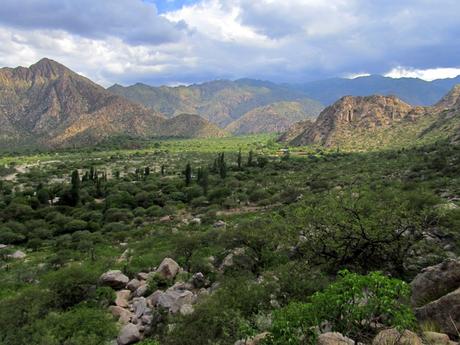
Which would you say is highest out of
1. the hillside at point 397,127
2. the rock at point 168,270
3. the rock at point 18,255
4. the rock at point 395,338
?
the hillside at point 397,127

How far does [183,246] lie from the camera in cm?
2953

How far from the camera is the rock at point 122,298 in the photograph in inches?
845

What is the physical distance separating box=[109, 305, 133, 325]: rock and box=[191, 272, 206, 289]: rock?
4010mm

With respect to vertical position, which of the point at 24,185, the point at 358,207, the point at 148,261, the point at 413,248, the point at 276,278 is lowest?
the point at 24,185

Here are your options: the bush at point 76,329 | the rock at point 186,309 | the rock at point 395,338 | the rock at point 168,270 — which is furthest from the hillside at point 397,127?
the rock at point 395,338

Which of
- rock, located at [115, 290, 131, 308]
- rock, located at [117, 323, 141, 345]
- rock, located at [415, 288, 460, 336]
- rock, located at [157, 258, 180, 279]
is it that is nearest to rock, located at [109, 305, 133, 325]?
rock, located at [115, 290, 131, 308]

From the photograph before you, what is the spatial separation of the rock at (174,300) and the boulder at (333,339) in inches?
409

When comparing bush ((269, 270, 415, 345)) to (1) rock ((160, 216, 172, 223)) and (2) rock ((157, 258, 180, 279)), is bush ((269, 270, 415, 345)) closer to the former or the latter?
(2) rock ((157, 258, 180, 279))

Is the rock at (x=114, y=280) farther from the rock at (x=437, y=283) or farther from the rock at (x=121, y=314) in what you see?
the rock at (x=437, y=283)

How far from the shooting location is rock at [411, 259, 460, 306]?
1276 cm

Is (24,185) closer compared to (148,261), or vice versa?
(148,261)

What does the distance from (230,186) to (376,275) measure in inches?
2608

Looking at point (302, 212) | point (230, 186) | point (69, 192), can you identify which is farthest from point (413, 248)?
point (69, 192)

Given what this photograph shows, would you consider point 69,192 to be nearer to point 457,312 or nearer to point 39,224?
point 39,224
